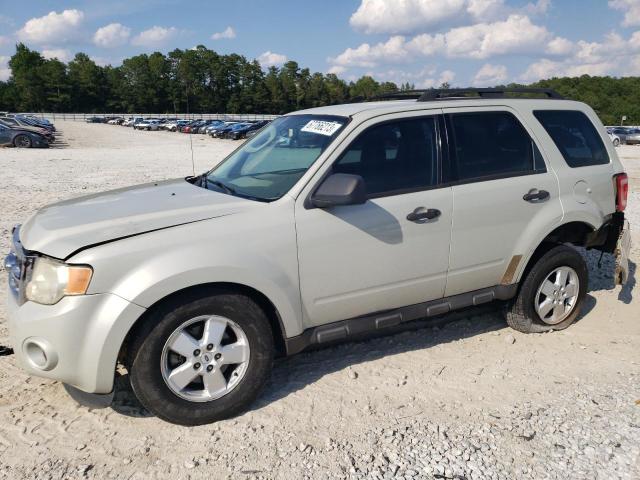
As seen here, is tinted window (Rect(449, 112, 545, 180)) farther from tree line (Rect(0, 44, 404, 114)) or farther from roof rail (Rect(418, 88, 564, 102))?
tree line (Rect(0, 44, 404, 114))

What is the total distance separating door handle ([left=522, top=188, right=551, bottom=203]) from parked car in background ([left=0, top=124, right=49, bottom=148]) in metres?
28.3

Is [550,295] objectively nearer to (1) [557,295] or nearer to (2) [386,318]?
(1) [557,295]

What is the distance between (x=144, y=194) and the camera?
13.1ft

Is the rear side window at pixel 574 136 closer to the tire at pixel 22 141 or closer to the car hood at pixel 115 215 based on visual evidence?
the car hood at pixel 115 215

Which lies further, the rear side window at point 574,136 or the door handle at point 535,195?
the rear side window at point 574,136

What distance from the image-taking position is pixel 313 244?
3.53 metres

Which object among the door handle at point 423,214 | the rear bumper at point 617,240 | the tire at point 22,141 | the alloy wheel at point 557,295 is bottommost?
the alloy wheel at point 557,295

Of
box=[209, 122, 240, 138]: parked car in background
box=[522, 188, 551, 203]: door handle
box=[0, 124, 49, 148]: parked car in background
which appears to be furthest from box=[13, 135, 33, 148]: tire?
box=[522, 188, 551, 203]: door handle

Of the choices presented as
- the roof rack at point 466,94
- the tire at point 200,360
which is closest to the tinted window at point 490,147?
the roof rack at point 466,94

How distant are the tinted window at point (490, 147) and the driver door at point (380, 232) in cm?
21

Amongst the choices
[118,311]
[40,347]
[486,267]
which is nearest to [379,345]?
[486,267]

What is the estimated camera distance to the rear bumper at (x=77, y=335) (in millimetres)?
2990

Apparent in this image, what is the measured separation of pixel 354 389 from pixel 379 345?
0.76 metres

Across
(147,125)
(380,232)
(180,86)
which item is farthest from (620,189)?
(180,86)
